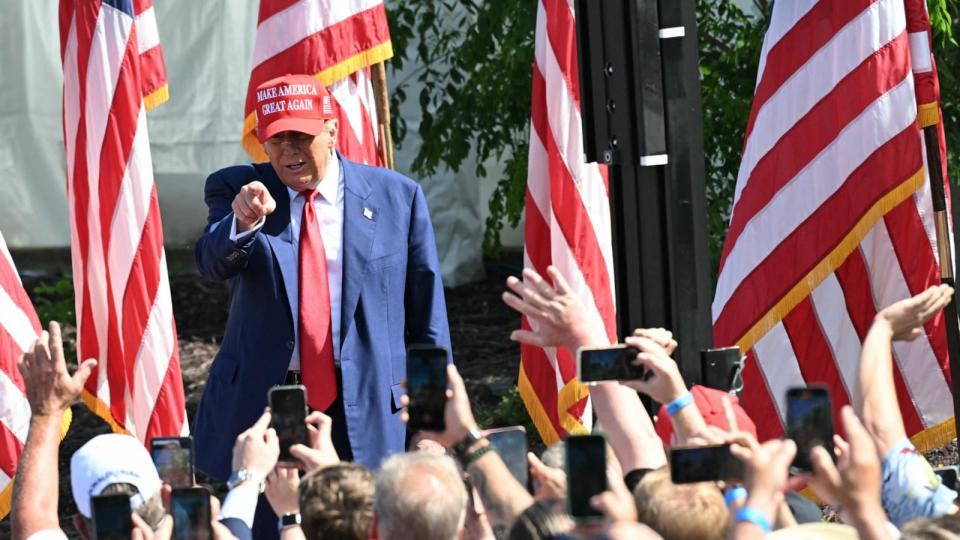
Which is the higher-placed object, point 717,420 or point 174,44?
point 174,44

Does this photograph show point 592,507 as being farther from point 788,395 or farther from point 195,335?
point 195,335

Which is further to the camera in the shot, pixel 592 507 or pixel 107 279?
pixel 107 279

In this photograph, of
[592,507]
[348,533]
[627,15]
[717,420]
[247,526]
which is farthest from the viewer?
[627,15]

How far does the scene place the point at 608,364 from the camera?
3.39 m

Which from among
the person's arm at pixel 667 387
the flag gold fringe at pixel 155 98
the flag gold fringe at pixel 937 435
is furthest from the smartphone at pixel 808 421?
the flag gold fringe at pixel 155 98

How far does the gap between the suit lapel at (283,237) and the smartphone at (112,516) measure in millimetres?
1672

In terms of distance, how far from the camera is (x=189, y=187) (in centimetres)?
1092

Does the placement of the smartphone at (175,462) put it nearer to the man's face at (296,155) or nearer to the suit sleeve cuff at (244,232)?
the suit sleeve cuff at (244,232)

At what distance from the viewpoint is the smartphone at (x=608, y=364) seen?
3371 millimetres

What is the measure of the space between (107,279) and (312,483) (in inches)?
151

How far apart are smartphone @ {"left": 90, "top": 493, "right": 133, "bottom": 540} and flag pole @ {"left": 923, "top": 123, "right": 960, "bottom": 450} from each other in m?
3.52

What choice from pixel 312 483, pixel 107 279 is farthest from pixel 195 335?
pixel 312 483

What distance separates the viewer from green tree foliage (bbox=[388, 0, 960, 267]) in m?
7.64

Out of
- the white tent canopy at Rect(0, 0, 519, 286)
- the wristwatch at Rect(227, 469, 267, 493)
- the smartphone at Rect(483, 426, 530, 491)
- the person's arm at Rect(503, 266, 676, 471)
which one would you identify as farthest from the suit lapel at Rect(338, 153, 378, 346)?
the white tent canopy at Rect(0, 0, 519, 286)
